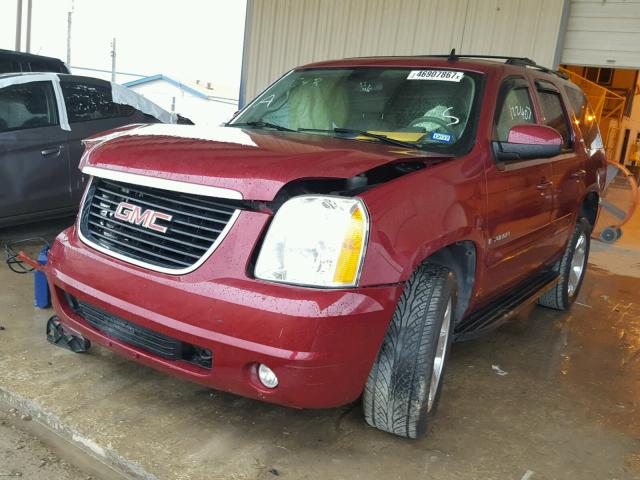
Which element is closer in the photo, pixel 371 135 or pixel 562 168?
pixel 371 135

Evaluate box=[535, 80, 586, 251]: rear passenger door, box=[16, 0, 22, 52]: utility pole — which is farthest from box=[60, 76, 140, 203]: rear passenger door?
box=[16, 0, 22, 52]: utility pole

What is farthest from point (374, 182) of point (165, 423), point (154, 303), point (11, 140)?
point (11, 140)

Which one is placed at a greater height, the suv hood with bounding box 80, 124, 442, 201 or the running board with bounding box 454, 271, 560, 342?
the suv hood with bounding box 80, 124, 442, 201

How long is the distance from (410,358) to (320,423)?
2.04ft

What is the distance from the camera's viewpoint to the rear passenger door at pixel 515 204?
3.09 m

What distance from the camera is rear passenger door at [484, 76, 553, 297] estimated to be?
3.09 meters

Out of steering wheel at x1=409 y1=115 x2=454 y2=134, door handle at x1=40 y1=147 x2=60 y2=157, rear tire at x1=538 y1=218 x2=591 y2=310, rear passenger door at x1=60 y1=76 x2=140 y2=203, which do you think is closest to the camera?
steering wheel at x1=409 y1=115 x2=454 y2=134

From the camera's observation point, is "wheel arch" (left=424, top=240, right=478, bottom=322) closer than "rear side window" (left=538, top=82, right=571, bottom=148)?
Yes

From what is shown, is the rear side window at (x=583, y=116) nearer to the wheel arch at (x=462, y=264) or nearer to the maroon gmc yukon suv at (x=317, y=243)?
the maroon gmc yukon suv at (x=317, y=243)

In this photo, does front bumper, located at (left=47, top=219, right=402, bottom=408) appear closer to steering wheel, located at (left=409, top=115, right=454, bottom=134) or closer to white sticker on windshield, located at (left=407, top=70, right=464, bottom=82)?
A: steering wheel, located at (left=409, top=115, right=454, bottom=134)

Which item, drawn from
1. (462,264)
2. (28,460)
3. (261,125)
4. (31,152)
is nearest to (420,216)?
(462,264)

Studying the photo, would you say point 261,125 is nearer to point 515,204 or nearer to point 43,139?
point 515,204

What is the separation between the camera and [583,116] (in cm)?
494

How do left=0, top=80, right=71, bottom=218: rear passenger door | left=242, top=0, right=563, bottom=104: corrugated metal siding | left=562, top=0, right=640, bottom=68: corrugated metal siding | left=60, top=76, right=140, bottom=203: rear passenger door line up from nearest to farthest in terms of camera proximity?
left=0, top=80, right=71, bottom=218: rear passenger door
left=60, top=76, right=140, bottom=203: rear passenger door
left=562, top=0, right=640, bottom=68: corrugated metal siding
left=242, top=0, right=563, bottom=104: corrugated metal siding
